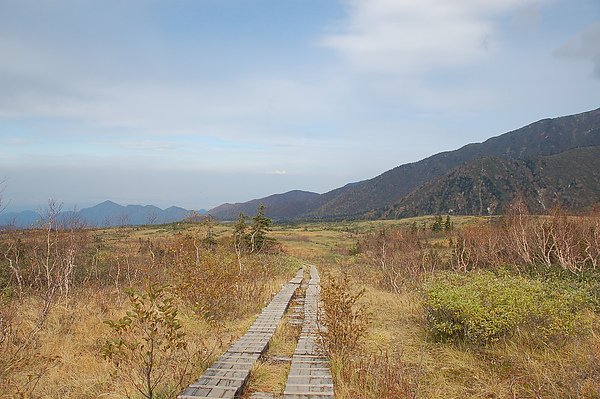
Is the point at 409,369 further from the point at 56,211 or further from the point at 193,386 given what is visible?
the point at 56,211

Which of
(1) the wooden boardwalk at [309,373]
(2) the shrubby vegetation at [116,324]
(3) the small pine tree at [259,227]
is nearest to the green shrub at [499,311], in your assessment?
(1) the wooden boardwalk at [309,373]

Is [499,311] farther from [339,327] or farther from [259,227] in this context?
[259,227]

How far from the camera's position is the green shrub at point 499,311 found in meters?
6.36

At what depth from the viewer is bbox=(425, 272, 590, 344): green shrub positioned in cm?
636

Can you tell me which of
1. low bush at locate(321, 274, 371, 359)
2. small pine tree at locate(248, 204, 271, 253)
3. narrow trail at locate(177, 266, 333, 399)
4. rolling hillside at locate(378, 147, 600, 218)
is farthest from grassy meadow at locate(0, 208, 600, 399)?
rolling hillside at locate(378, 147, 600, 218)

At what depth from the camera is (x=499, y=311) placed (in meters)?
6.42

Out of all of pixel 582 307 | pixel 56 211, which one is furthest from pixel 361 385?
pixel 56 211

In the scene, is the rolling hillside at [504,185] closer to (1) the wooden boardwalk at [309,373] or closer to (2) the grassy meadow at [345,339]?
(2) the grassy meadow at [345,339]

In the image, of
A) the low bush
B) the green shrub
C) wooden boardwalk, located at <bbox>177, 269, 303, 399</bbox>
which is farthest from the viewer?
the green shrub

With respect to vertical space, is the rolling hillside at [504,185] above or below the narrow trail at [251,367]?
above

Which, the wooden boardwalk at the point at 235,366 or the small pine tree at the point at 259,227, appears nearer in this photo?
the wooden boardwalk at the point at 235,366

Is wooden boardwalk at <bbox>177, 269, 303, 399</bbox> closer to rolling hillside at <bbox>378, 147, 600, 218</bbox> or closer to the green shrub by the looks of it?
the green shrub

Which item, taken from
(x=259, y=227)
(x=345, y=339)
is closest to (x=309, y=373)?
(x=345, y=339)

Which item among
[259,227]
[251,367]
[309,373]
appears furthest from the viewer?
[259,227]
